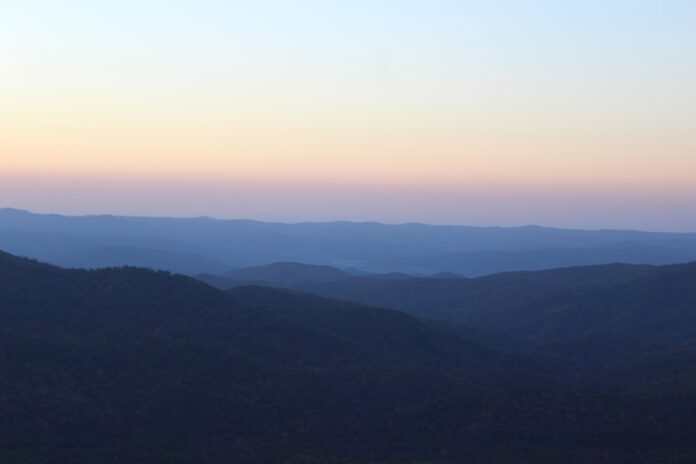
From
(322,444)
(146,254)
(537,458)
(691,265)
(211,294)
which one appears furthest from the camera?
(146,254)

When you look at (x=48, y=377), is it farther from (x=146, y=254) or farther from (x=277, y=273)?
(x=146, y=254)

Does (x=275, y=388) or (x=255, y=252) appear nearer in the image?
(x=275, y=388)

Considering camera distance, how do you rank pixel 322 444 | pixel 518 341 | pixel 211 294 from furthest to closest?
pixel 518 341
pixel 211 294
pixel 322 444

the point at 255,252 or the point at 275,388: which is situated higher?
the point at 255,252

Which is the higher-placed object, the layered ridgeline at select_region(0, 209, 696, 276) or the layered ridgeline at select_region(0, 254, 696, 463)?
the layered ridgeline at select_region(0, 209, 696, 276)

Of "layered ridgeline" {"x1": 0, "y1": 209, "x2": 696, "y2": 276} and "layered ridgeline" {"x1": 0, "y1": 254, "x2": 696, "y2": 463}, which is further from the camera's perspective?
"layered ridgeline" {"x1": 0, "y1": 209, "x2": 696, "y2": 276}

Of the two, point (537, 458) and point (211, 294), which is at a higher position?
point (211, 294)

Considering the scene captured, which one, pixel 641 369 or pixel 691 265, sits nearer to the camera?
pixel 641 369

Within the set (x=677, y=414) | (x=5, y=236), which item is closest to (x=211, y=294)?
(x=677, y=414)
